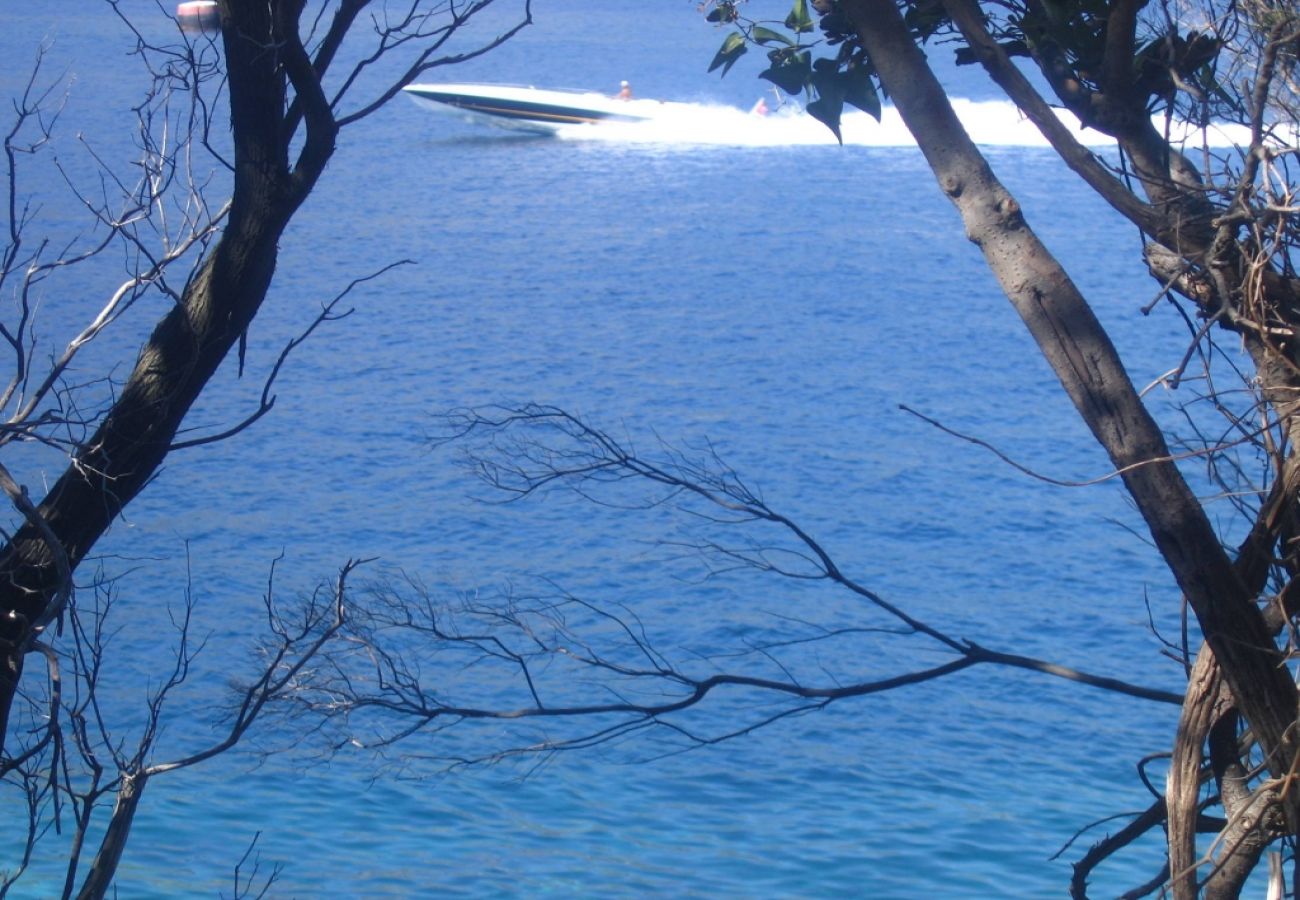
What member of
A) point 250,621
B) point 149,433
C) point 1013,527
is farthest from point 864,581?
point 149,433

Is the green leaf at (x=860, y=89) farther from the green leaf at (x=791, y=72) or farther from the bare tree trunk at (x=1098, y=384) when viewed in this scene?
the bare tree trunk at (x=1098, y=384)

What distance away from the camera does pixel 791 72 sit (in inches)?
154

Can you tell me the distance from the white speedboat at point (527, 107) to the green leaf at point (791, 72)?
1322 inches

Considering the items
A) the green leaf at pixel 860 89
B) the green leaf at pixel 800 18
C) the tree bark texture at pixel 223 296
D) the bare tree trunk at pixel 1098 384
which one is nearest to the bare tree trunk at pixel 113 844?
the tree bark texture at pixel 223 296

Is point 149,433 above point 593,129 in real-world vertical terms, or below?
below

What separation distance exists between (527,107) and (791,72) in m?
33.8

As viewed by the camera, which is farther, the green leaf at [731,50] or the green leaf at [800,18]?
the green leaf at [800,18]

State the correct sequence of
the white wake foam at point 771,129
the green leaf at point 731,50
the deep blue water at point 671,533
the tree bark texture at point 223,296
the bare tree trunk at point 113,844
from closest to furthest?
1. the bare tree trunk at point 113,844
2. the tree bark texture at point 223,296
3. the green leaf at point 731,50
4. the deep blue water at point 671,533
5. the white wake foam at point 771,129

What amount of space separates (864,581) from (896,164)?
21.5 m

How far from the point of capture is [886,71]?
337cm

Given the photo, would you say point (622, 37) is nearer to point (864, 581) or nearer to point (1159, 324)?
point (1159, 324)

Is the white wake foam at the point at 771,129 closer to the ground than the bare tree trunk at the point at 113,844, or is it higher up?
higher up

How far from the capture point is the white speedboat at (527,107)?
36656 millimetres

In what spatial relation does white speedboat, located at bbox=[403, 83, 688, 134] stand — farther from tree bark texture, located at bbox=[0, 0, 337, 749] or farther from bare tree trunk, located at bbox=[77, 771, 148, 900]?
bare tree trunk, located at bbox=[77, 771, 148, 900]
